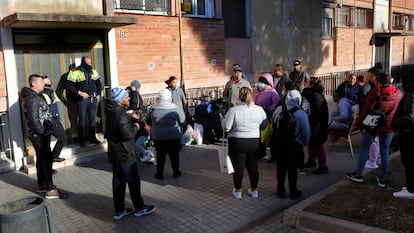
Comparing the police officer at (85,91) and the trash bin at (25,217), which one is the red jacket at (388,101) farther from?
the police officer at (85,91)

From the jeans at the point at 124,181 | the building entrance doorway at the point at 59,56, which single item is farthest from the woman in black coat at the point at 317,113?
the building entrance doorway at the point at 59,56

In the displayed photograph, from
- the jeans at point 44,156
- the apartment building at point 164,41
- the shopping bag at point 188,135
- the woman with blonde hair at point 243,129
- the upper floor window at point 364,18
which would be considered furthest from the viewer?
the upper floor window at point 364,18

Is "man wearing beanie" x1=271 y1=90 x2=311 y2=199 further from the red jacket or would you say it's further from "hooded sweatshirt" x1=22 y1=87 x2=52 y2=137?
"hooded sweatshirt" x1=22 y1=87 x2=52 y2=137

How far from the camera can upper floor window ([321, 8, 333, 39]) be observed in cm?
1675

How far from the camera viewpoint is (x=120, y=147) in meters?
5.01

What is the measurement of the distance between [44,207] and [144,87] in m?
5.98

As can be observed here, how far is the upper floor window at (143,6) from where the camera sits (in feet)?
31.3

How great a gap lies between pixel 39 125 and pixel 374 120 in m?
4.79

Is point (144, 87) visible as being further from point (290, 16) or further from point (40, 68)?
point (290, 16)

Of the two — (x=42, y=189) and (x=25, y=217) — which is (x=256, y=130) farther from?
(x=42, y=189)

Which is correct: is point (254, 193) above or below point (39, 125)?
below

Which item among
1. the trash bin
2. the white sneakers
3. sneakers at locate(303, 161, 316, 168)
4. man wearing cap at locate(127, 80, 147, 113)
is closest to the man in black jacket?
the trash bin

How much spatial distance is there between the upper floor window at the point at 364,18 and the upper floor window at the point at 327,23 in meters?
2.79

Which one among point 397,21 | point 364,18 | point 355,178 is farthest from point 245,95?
point 397,21
